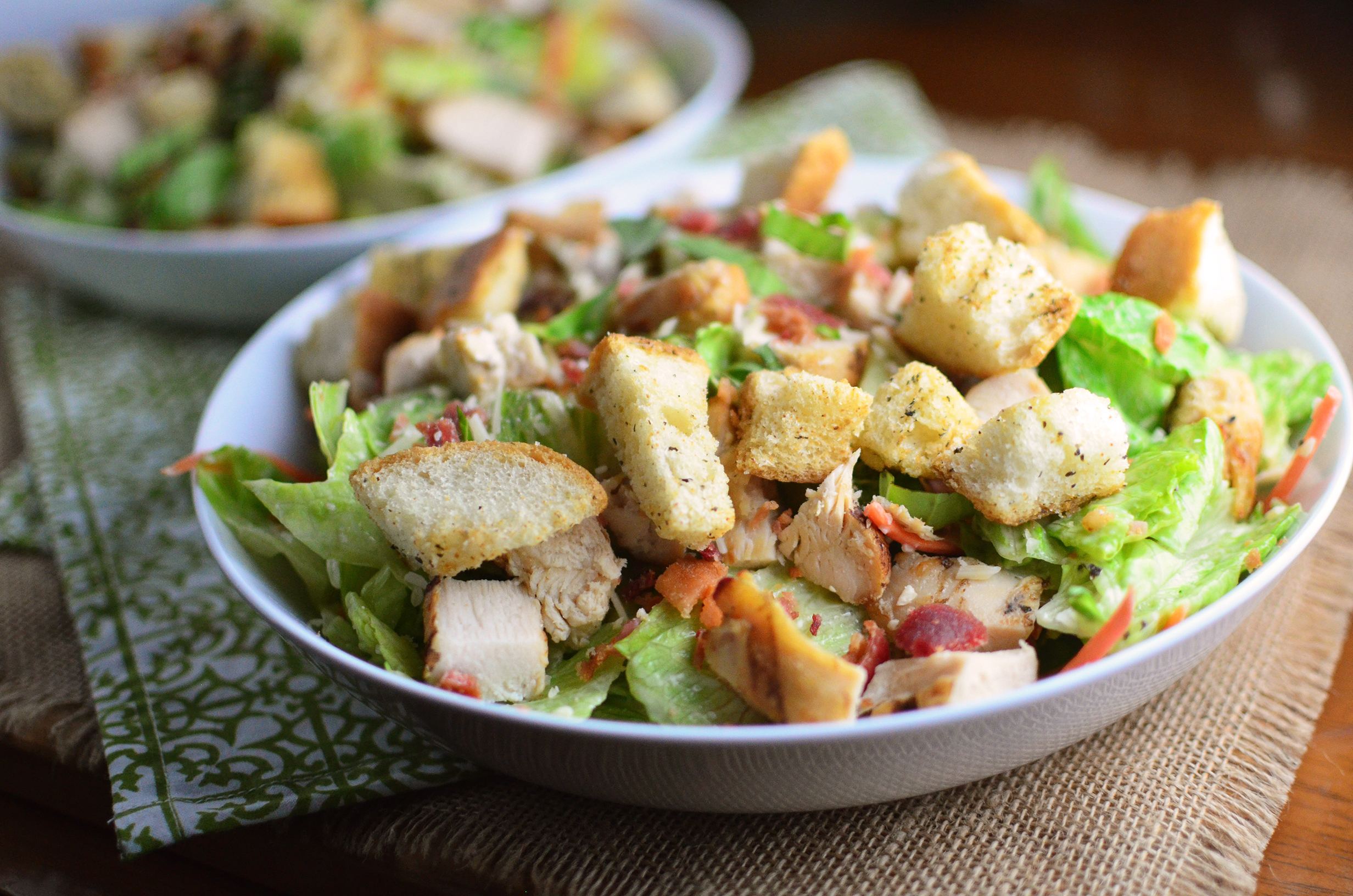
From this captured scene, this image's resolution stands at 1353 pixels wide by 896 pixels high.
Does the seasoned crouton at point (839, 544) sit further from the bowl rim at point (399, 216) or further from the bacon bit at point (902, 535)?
the bowl rim at point (399, 216)

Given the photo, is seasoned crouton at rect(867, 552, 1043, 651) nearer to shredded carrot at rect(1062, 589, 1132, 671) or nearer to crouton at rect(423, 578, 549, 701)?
shredded carrot at rect(1062, 589, 1132, 671)

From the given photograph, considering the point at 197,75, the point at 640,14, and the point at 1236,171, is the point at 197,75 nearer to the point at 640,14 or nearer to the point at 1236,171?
the point at 640,14

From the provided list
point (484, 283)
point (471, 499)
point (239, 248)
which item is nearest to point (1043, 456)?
point (471, 499)

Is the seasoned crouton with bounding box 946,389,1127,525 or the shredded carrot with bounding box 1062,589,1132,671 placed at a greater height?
the seasoned crouton with bounding box 946,389,1127,525

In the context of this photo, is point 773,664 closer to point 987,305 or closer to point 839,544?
point 839,544

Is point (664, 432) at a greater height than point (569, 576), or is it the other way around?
point (664, 432)

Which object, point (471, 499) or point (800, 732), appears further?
point (471, 499)

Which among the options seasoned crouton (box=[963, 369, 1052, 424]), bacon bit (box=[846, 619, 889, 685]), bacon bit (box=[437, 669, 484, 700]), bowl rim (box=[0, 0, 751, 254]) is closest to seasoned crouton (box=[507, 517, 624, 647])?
bacon bit (box=[437, 669, 484, 700])
